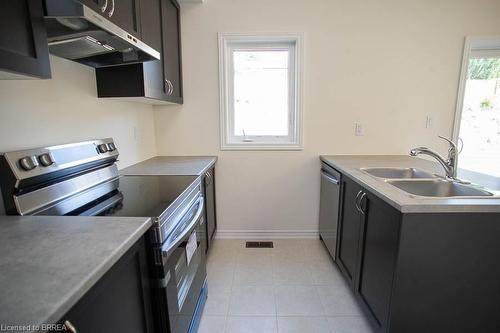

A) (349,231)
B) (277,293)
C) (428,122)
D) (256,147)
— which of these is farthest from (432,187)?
(256,147)

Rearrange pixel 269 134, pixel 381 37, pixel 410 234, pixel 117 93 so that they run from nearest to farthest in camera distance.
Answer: pixel 410 234, pixel 117 93, pixel 381 37, pixel 269 134

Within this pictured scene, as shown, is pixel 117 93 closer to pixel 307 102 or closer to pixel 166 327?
pixel 166 327

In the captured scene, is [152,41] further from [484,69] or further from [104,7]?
[484,69]

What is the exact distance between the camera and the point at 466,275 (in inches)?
47.1

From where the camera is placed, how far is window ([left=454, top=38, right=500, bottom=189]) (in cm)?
250

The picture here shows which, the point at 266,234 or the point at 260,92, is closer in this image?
the point at 260,92

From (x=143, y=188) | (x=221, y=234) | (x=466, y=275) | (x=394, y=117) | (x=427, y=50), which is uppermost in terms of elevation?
(x=427, y=50)

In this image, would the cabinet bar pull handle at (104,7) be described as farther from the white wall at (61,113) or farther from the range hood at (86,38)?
the white wall at (61,113)

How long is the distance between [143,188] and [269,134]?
5.16 feet

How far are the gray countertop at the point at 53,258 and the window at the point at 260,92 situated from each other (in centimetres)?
179

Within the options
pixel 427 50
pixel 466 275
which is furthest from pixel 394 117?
pixel 466 275

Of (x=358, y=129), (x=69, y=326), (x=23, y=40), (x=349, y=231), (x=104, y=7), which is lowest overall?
(x=349, y=231)

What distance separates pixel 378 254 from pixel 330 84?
66.2 inches

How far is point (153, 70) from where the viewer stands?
176 cm
